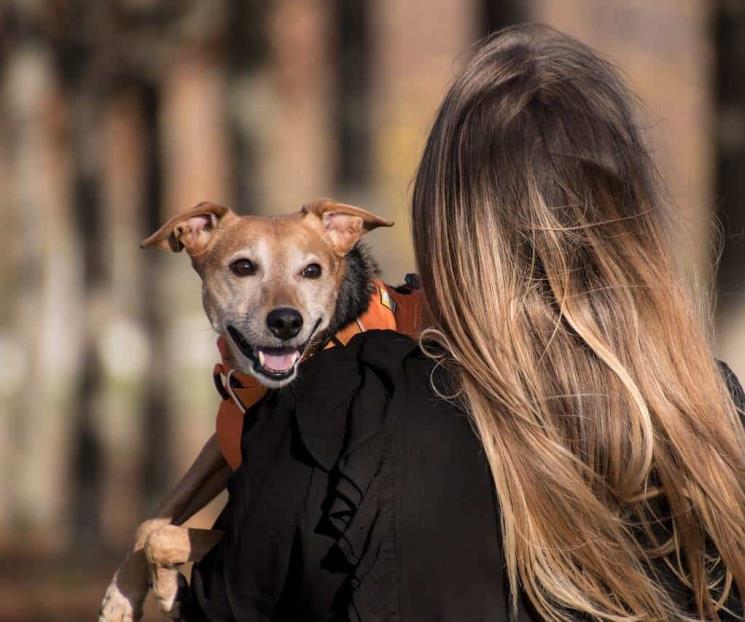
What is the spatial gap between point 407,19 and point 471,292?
41.2ft

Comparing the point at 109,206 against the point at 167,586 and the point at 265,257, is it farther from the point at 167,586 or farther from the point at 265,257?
the point at 167,586

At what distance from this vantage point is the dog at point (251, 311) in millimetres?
2812

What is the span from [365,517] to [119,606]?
1274 millimetres

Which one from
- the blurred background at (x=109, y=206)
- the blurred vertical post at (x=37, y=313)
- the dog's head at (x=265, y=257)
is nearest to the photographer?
the dog's head at (x=265, y=257)

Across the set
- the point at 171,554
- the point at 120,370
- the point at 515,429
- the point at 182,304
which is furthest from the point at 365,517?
the point at 120,370

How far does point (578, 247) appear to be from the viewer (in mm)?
2078

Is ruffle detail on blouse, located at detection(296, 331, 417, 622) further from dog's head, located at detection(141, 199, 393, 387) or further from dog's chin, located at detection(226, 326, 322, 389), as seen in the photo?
dog's head, located at detection(141, 199, 393, 387)

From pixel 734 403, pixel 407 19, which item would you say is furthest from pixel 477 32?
pixel 734 403

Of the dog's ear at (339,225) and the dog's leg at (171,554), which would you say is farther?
the dog's ear at (339,225)

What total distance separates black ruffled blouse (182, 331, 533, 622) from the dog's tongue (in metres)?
0.90

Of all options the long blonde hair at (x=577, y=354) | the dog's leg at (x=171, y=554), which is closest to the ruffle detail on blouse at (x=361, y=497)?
the long blonde hair at (x=577, y=354)

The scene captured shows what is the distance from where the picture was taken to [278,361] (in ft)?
9.73

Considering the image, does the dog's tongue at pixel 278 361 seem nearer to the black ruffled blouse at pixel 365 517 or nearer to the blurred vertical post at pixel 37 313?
the black ruffled blouse at pixel 365 517

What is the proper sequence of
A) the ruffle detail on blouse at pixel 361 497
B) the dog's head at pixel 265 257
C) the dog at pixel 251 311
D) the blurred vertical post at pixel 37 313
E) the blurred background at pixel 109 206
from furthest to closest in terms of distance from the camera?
the blurred vertical post at pixel 37 313
the blurred background at pixel 109 206
the dog's head at pixel 265 257
the dog at pixel 251 311
the ruffle detail on blouse at pixel 361 497
